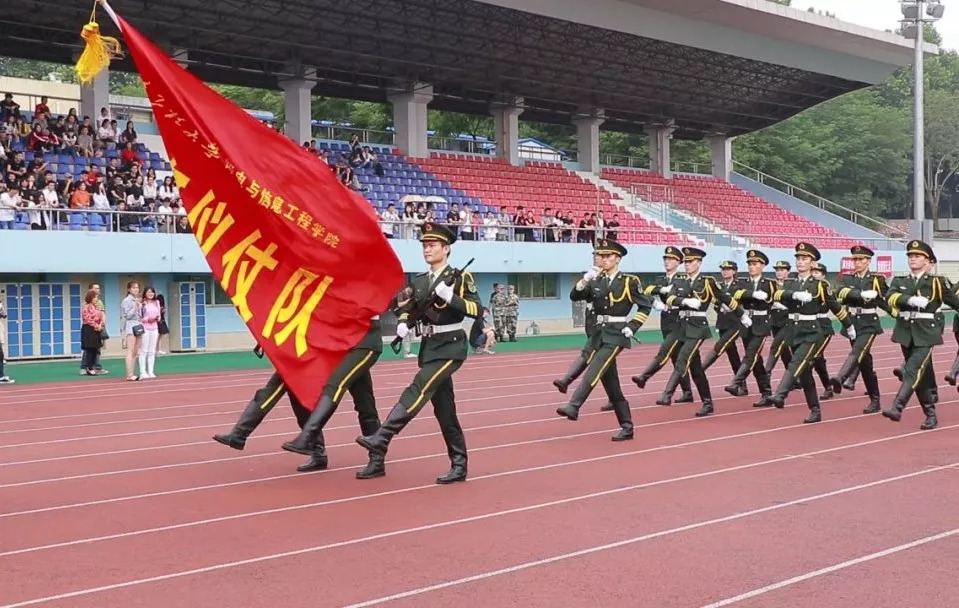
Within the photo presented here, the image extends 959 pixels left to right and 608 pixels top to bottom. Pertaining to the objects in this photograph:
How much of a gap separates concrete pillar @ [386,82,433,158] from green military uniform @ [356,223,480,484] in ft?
93.0

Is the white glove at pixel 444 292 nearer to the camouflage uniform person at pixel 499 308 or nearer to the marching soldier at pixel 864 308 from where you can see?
the marching soldier at pixel 864 308

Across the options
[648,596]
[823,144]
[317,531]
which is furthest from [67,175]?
[823,144]

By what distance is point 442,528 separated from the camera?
7.60 m

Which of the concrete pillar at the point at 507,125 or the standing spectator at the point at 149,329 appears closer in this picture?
the standing spectator at the point at 149,329

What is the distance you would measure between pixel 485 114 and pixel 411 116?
21.2ft

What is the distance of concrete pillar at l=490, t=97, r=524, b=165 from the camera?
133ft

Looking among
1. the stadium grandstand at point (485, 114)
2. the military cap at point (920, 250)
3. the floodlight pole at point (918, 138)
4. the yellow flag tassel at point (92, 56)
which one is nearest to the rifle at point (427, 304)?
the yellow flag tassel at point (92, 56)

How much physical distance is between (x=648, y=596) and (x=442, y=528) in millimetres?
1908

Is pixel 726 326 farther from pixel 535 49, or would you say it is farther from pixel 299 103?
pixel 535 49

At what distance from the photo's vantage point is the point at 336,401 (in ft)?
30.7

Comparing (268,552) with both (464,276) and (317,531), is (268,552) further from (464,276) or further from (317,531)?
(464,276)

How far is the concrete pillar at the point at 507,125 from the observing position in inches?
1602

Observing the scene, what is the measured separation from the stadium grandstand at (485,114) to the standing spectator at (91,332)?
2.82 meters

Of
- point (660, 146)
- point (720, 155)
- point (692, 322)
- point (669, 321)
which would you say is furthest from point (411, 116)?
point (692, 322)
